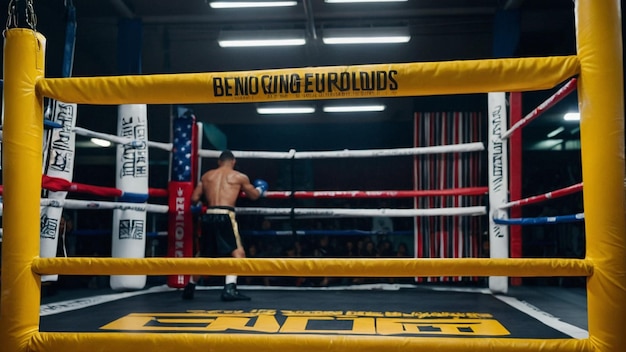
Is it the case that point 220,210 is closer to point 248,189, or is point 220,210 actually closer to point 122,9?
point 248,189

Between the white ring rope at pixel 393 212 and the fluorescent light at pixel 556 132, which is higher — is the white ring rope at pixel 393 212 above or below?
below

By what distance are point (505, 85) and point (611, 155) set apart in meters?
0.30

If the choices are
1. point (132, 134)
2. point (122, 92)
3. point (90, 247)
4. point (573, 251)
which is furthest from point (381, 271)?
point (90, 247)

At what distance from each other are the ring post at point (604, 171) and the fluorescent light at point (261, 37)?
5.55m

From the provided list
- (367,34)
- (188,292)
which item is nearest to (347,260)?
(188,292)

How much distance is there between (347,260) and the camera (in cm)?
139

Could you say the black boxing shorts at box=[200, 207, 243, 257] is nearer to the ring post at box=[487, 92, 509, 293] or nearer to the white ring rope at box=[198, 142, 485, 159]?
the white ring rope at box=[198, 142, 485, 159]

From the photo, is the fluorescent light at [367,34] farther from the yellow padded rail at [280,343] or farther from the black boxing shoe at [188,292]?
the yellow padded rail at [280,343]

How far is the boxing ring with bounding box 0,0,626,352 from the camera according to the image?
134 centimetres

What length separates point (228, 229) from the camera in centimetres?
387

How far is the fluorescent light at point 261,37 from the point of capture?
6.68m

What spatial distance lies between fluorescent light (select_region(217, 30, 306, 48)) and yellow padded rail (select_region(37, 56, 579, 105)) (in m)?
5.32

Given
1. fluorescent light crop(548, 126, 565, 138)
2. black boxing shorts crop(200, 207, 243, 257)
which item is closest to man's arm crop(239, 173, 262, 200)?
black boxing shorts crop(200, 207, 243, 257)

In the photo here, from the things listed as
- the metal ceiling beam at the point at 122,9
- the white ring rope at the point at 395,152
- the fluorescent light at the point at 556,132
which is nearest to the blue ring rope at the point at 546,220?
the white ring rope at the point at 395,152
